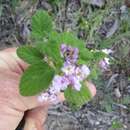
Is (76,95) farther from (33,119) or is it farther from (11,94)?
(33,119)

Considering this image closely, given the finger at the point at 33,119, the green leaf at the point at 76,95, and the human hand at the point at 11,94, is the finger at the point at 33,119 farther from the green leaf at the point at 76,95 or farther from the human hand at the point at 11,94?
the green leaf at the point at 76,95

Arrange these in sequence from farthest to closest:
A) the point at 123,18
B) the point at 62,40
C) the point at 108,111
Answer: the point at 123,18 → the point at 108,111 → the point at 62,40

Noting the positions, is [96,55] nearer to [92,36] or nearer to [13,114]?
[13,114]

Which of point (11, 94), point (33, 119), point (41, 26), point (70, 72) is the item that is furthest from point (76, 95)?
point (33, 119)

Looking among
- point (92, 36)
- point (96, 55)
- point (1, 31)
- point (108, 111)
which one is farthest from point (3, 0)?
point (96, 55)

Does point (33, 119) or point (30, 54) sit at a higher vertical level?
point (30, 54)

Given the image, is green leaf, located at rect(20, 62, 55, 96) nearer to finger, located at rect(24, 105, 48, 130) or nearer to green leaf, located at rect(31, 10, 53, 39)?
green leaf, located at rect(31, 10, 53, 39)

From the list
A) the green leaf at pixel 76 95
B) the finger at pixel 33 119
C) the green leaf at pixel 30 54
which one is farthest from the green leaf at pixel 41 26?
the finger at pixel 33 119
